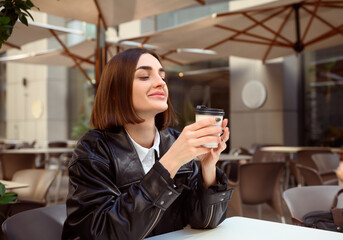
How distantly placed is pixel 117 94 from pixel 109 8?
3.61 m

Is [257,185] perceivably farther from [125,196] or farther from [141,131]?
[125,196]

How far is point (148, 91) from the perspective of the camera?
1.40 metres

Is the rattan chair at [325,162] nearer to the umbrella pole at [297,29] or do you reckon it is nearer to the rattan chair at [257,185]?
the rattan chair at [257,185]

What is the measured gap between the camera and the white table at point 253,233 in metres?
1.33

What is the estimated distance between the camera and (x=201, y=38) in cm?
623

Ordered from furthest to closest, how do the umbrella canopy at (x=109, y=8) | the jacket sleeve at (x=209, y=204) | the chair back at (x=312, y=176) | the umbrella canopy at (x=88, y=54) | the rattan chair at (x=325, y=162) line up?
1. the umbrella canopy at (x=88, y=54)
2. the rattan chair at (x=325, y=162)
3. the umbrella canopy at (x=109, y=8)
4. the chair back at (x=312, y=176)
5. the jacket sleeve at (x=209, y=204)

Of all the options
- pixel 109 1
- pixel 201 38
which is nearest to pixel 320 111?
pixel 201 38

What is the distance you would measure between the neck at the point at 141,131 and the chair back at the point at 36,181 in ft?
6.88

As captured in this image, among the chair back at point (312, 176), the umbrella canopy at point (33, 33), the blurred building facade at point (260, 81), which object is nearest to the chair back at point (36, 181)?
the chair back at point (312, 176)

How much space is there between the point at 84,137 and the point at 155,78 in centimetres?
34

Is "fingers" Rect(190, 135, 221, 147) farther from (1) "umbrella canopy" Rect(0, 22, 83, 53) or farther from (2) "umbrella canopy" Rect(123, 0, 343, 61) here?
(1) "umbrella canopy" Rect(0, 22, 83, 53)

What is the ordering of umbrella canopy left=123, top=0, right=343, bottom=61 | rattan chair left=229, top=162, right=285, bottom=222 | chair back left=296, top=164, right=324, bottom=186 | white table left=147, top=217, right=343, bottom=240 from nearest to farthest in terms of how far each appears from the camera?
1. white table left=147, top=217, right=343, bottom=240
2. chair back left=296, top=164, right=324, bottom=186
3. rattan chair left=229, top=162, right=285, bottom=222
4. umbrella canopy left=123, top=0, right=343, bottom=61

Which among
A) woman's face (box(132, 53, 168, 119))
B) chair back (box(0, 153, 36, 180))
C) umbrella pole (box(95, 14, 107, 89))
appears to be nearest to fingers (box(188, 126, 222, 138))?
woman's face (box(132, 53, 168, 119))

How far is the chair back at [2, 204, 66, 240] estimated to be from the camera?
1475mm
